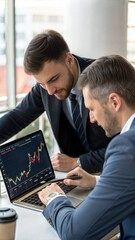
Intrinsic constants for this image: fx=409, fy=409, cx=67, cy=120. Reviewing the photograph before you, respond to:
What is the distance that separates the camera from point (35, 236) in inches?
56.1

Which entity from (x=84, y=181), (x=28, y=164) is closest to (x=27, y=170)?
(x=28, y=164)

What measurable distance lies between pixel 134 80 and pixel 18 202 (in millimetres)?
722

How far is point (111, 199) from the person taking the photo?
1183mm

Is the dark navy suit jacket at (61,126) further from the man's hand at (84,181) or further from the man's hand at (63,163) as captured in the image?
the man's hand at (84,181)

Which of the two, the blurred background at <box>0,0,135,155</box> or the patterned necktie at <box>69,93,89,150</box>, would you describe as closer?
the patterned necktie at <box>69,93,89,150</box>

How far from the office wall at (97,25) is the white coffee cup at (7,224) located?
1871 millimetres

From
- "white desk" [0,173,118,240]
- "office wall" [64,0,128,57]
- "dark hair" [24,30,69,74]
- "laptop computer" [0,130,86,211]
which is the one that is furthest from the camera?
"office wall" [64,0,128,57]

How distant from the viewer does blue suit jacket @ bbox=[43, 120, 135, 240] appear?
1180 millimetres

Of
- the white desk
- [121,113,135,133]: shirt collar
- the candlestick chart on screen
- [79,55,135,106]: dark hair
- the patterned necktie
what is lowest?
the white desk

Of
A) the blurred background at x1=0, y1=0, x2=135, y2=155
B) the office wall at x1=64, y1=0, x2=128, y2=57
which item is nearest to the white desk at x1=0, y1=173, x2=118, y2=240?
the blurred background at x1=0, y1=0, x2=135, y2=155

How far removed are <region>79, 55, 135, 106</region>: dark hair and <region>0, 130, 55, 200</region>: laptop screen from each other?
49 cm

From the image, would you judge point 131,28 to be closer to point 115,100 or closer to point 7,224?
point 115,100

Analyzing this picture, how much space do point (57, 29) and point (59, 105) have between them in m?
1.50

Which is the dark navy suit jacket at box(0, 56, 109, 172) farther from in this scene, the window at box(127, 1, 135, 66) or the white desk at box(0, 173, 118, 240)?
the window at box(127, 1, 135, 66)
